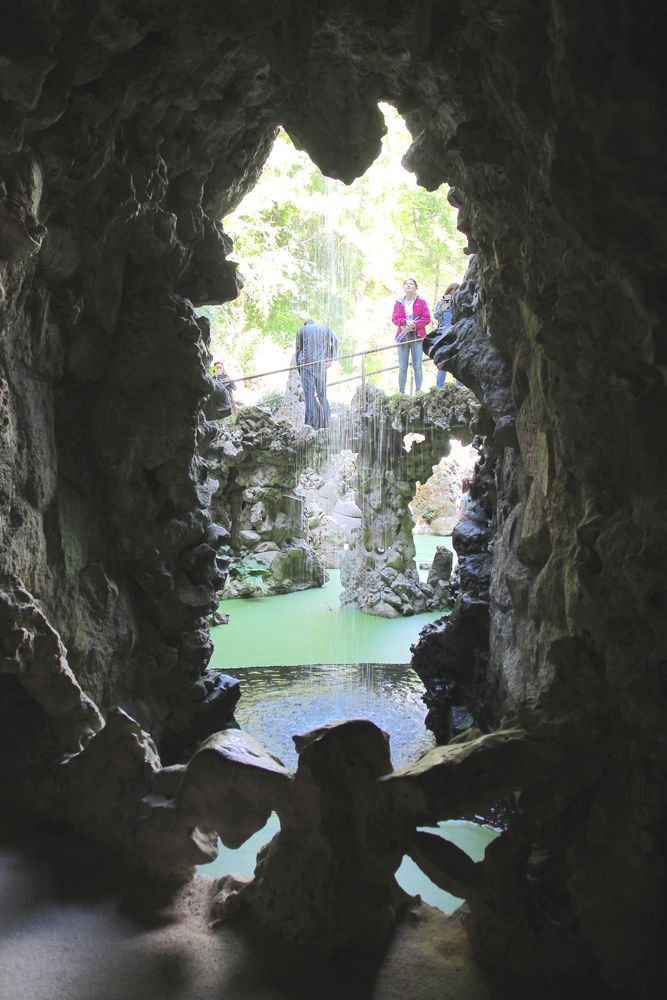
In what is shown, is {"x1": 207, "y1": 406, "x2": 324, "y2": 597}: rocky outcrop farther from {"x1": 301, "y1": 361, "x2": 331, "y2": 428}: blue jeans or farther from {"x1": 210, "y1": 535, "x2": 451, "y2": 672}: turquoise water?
{"x1": 210, "y1": 535, "x2": 451, "y2": 672}: turquoise water

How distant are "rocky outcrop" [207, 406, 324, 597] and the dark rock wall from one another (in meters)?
7.69

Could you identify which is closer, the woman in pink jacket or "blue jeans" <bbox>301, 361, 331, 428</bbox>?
the woman in pink jacket

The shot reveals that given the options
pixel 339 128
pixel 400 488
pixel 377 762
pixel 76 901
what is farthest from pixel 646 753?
pixel 400 488

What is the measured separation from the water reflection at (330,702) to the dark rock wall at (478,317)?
1.27 metres

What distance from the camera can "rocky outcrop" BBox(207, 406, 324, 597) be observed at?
43.4 feet

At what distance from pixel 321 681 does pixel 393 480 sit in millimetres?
5162

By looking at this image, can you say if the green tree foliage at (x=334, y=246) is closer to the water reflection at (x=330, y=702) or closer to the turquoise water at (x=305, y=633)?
the turquoise water at (x=305, y=633)

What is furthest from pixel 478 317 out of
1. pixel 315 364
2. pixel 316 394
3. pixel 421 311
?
pixel 316 394

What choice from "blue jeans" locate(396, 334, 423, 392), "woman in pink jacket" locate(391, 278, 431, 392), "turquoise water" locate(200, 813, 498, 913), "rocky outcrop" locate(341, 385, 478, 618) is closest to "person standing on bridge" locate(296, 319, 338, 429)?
"rocky outcrop" locate(341, 385, 478, 618)

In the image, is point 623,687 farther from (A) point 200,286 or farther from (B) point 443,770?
(A) point 200,286

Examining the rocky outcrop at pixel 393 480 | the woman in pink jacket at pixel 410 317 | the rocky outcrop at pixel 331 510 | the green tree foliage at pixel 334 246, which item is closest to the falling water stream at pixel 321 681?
the rocky outcrop at pixel 393 480

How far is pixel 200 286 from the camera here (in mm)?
5250

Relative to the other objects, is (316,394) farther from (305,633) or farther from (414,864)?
(414,864)

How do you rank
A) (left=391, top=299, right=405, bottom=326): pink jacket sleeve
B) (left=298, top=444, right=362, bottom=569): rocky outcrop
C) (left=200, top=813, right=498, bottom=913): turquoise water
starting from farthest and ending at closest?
(left=298, top=444, right=362, bottom=569): rocky outcrop < (left=391, top=299, right=405, bottom=326): pink jacket sleeve < (left=200, top=813, right=498, bottom=913): turquoise water
